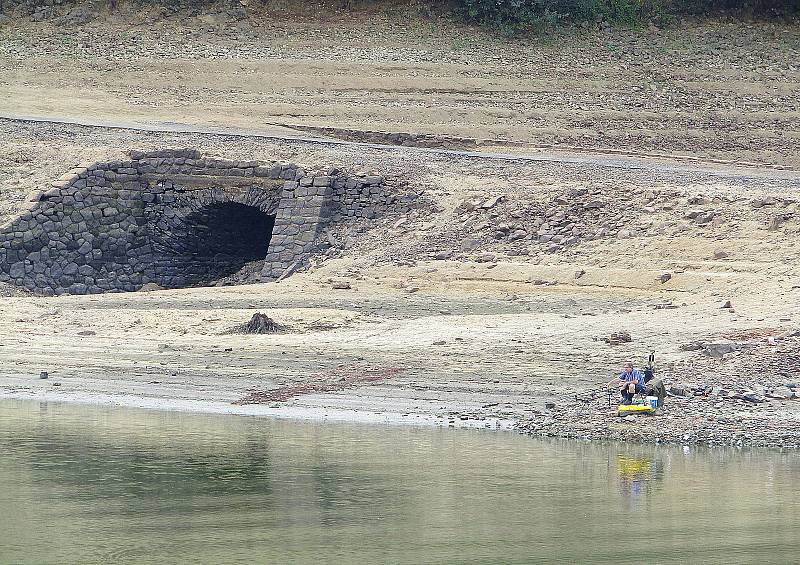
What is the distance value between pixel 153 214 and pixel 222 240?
137cm

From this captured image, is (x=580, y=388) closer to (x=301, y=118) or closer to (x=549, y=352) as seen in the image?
(x=549, y=352)

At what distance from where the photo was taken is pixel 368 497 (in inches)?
500

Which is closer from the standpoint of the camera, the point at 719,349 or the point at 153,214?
the point at 719,349

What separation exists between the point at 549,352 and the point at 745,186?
806cm

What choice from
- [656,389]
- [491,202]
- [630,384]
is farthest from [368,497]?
[491,202]

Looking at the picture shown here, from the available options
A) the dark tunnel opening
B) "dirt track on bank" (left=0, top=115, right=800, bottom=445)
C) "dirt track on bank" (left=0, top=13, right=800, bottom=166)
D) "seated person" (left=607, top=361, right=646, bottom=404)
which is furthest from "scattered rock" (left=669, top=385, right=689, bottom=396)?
"dirt track on bank" (left=0, top=13, right=800, bottom=166)

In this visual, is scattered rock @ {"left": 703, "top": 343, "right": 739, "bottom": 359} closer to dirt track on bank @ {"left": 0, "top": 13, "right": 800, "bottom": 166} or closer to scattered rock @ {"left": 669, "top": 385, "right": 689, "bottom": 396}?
scattered rock @ {"left": 669, "top": 385, "right": 689, "bottom": 396}

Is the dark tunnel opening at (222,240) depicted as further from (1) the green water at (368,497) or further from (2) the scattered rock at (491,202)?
(1) the green water at (368,497)

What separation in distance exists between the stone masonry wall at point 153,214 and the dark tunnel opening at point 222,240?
0.06m

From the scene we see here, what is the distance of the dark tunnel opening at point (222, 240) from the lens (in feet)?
85.6

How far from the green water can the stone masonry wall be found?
29.6ft

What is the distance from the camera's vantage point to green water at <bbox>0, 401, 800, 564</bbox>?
11141 mm

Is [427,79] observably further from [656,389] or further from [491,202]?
[656,389]

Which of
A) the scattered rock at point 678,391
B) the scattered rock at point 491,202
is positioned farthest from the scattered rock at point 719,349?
the scattered rock at point 491,202
